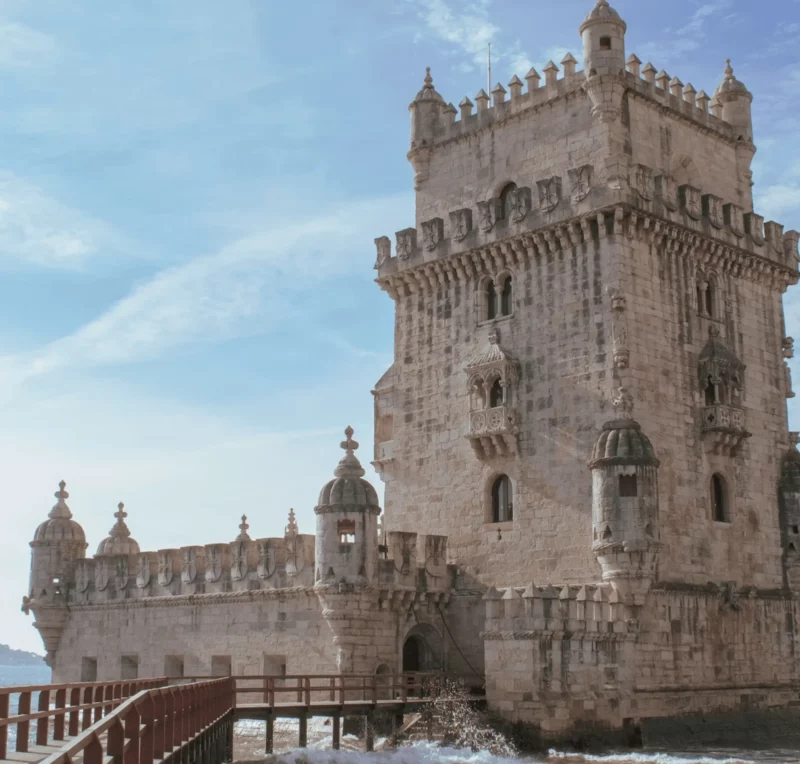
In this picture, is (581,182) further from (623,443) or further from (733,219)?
(623,443)

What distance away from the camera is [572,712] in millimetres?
28000

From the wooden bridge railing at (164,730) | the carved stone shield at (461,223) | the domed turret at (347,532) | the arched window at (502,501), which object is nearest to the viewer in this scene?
the wooden bridge railing at (164,730)

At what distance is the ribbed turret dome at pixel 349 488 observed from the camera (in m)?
31.7

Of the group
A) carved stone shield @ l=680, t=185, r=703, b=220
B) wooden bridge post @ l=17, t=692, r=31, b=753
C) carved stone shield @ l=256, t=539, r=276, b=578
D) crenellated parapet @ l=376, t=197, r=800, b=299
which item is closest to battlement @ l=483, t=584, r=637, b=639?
carved stone shield @ l=256, t=539, r=276, b=578

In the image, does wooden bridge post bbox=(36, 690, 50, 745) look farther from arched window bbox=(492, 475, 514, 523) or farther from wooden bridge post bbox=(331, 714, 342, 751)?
arched window bbox=(492, 475, 514, 523)

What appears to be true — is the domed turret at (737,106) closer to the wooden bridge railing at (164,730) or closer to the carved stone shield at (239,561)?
the carved stone shield at (239,561)

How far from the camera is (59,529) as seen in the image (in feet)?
139

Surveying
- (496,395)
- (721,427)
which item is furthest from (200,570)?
(721,427)

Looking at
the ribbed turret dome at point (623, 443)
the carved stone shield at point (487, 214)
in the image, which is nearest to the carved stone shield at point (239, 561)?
the ribbed turret dome at point (623, 443)

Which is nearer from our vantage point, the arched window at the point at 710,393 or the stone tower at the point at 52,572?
the arched window at the point at 710,393

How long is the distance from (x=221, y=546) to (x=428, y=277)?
413 inches

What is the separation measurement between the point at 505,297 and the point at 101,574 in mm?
16942

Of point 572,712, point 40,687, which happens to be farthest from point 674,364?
point 40,687

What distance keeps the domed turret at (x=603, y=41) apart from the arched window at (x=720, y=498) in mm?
11893
